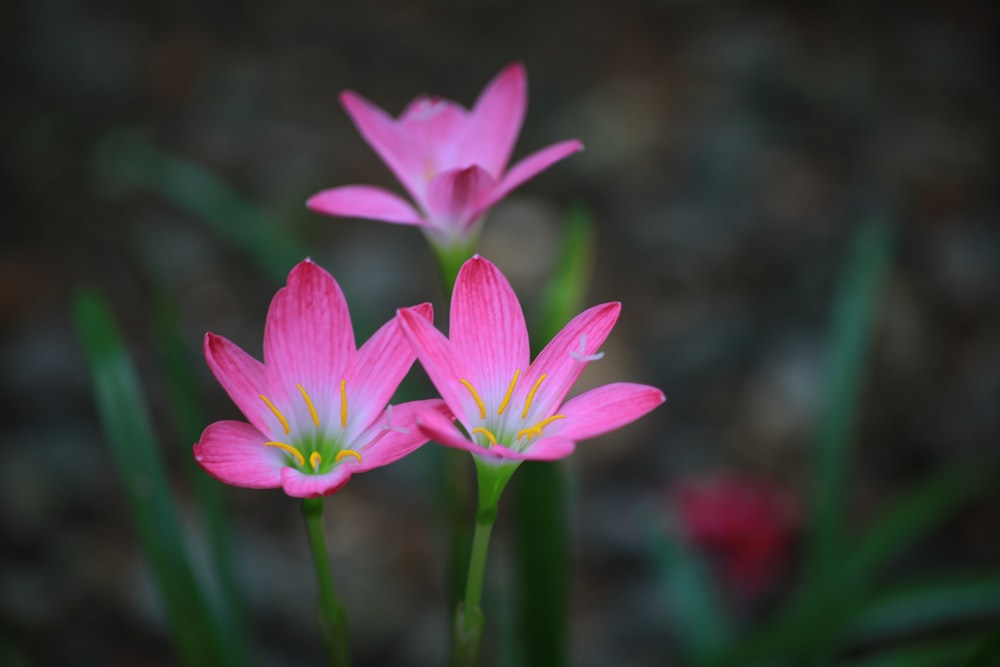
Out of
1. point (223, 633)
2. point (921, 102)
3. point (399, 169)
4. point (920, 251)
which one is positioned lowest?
point (223, 633)

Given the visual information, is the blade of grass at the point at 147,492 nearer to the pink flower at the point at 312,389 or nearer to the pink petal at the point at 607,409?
the pink flower at the point at 312,389

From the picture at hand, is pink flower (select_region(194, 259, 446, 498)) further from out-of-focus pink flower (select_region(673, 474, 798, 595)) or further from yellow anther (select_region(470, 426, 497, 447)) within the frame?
out-of-focus pink flower (select_region(673, 474, 798, 595))

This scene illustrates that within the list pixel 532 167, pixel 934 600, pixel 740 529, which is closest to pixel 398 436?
pixel 532 167

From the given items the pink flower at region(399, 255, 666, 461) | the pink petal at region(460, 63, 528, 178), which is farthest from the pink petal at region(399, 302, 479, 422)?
the pink petal at region(460, 63, 528, 178)

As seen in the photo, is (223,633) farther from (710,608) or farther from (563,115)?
(563,115)

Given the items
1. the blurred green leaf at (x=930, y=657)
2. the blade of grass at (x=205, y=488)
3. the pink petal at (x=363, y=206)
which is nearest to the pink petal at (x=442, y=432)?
the pink petal at (x=363, y=206)

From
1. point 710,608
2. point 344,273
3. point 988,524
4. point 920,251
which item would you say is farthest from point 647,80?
point 710,608

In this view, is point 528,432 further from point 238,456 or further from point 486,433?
point 238,456
